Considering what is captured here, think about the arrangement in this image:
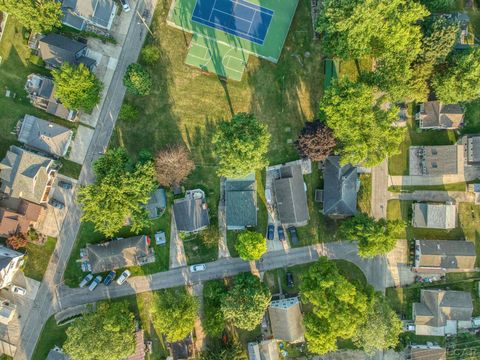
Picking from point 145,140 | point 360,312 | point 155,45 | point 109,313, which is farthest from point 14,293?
point 360,312

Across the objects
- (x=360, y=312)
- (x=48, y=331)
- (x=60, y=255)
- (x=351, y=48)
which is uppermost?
(x=351, y=48)

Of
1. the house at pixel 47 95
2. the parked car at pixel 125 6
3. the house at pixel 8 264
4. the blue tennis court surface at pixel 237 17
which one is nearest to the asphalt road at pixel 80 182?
the parked car at pixel 125 6

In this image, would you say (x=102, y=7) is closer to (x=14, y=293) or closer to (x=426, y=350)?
(x=14, y=293)

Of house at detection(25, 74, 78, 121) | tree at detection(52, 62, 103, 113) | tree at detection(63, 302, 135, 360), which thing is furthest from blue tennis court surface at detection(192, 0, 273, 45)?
tree at detection(63, 302, 135, 360)

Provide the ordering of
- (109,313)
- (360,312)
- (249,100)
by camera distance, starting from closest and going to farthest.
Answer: (360,312), (109,313), (249,100)

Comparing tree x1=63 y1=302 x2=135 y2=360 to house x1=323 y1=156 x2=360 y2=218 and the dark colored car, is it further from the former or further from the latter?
house x1=323 y1=156 x2=360 y2=218

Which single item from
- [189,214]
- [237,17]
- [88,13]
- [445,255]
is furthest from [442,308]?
[88,13]

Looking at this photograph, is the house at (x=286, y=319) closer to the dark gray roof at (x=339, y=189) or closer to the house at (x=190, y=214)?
the dark gray roof at (x=339, y=189)

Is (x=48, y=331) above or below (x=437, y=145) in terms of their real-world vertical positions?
below
